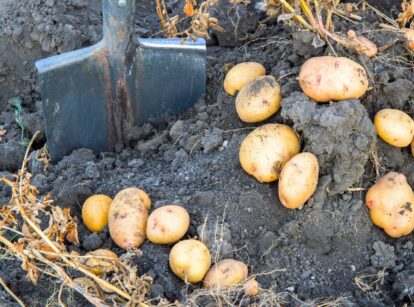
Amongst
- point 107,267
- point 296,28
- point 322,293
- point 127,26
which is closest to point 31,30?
point 127,26

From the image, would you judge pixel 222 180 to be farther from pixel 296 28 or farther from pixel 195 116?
pixel 296 28

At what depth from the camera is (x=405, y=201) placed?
2.39 metres

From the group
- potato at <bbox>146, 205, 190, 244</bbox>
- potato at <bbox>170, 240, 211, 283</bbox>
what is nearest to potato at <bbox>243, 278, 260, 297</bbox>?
potato at <bbox>170, 240, 211, 283</bbox>

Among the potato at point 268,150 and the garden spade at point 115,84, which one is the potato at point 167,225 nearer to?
the potato at point 268,150

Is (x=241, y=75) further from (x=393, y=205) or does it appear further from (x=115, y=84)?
(x=393, y=205)

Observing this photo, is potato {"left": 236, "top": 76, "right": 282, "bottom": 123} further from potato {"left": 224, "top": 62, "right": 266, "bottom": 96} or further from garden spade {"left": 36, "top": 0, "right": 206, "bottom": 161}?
garden spade {"left": 36, "top": 0, "right": 206, "bottom": 161}

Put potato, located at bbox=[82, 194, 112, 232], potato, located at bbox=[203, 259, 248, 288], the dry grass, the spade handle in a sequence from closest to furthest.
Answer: the dry grass
potato, located at bbox=[203, 259, 248, 288]
potato, located at bbox=[82, 194, 112, 232]
the spade handle

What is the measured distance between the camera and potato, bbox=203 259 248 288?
7.29ft

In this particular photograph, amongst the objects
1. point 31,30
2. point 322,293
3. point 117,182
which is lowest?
point 322,293

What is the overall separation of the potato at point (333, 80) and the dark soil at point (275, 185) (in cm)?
4

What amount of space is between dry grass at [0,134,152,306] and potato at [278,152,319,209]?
0.51 meters

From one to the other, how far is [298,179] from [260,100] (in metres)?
0.36

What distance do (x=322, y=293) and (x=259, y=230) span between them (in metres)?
0.29

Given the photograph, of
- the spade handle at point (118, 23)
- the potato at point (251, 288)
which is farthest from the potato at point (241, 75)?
the potato at point (251, 288)
